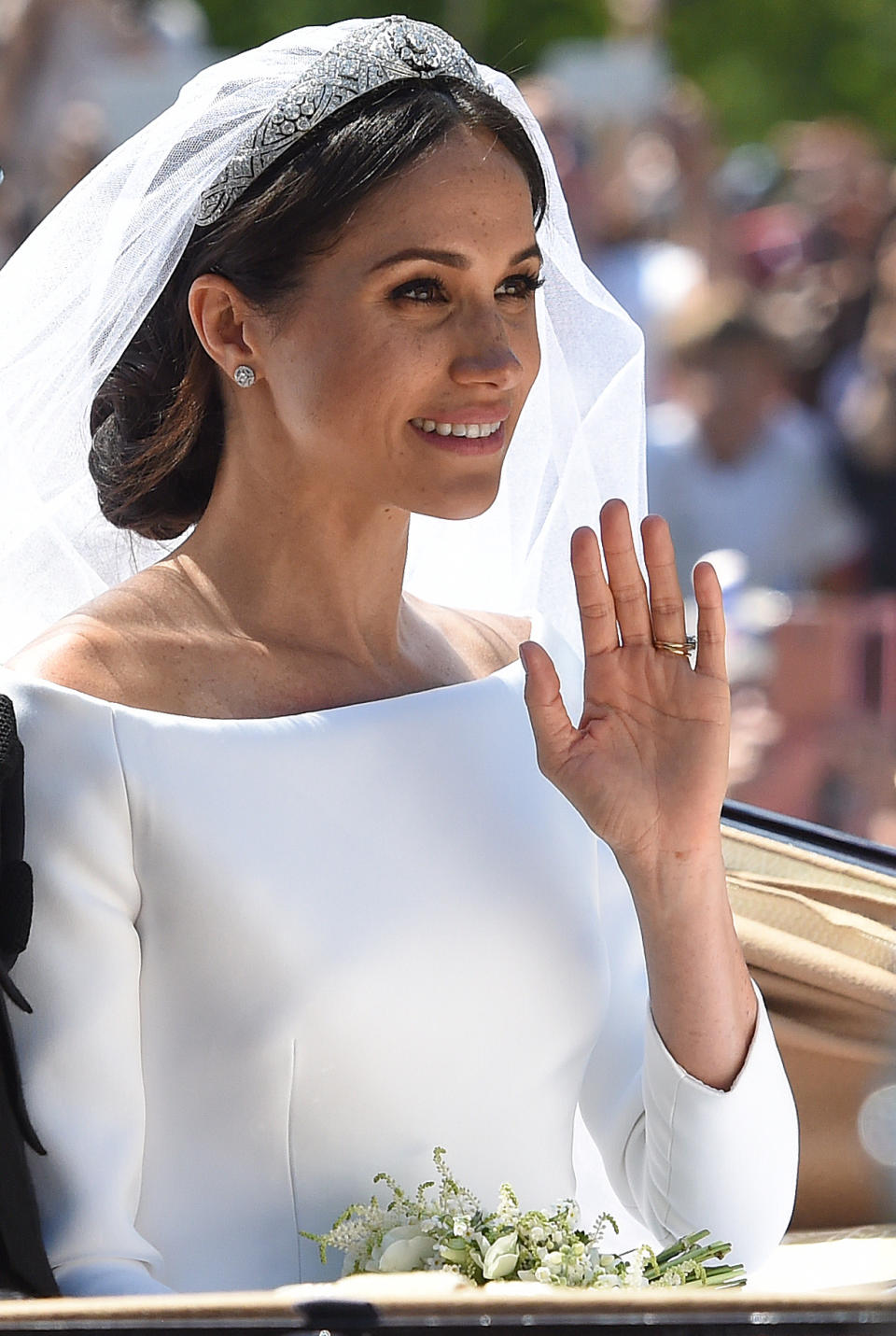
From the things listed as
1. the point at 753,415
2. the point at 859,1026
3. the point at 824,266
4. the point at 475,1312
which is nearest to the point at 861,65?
the point at 824,266

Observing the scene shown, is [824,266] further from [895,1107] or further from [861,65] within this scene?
[861,65]

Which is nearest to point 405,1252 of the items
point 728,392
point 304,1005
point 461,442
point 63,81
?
point 304,1005

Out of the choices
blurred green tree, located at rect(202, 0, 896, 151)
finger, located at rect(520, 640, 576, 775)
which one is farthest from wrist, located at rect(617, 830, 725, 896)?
blurred green tree, located at rect(202, 0, 896, 151)

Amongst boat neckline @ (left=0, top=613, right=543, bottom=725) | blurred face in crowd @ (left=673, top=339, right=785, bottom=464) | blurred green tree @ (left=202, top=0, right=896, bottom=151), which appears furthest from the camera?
blurred green tree @ (left=202, top=0, right=896, bottom=151)

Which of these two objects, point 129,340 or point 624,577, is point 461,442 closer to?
point 624,577

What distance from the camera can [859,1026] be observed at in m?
2.21

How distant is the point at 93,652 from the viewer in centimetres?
176

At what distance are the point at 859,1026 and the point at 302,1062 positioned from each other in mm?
775

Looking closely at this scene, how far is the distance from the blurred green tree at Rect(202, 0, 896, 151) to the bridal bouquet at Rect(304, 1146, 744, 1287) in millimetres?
11704

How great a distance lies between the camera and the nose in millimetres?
1765

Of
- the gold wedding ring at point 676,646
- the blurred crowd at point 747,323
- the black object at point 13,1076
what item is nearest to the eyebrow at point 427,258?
the gold wedding ring at point 676,646

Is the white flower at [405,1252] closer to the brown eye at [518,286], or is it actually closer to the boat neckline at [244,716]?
the boat neckline at [244,716]

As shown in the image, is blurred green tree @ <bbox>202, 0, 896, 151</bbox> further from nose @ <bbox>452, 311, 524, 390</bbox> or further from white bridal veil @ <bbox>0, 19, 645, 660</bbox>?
nose @ <bbox>452, 311, 524, 390</bbox>

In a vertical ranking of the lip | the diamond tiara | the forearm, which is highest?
the diamond tiara
